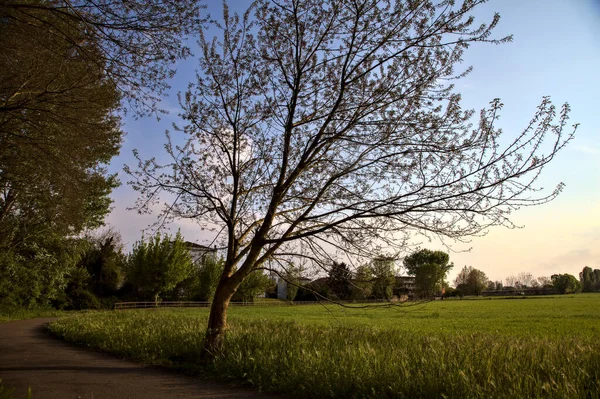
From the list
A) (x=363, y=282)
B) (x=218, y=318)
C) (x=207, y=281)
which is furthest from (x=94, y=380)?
(x=207, y=281)

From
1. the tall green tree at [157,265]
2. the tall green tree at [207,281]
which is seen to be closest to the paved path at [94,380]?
the tall green tree at [157,265]

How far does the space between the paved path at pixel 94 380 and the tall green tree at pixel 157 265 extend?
1268 inches

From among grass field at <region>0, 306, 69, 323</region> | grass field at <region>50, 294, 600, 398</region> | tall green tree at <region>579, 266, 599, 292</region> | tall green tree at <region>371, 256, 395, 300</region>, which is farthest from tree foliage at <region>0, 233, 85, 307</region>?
tall green tree at <region>579, 266, 599, 292</region>

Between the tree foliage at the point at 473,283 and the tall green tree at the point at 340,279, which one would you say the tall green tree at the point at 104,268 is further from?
the tree foliage at the point at 473,283

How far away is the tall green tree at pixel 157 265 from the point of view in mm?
→ 41500

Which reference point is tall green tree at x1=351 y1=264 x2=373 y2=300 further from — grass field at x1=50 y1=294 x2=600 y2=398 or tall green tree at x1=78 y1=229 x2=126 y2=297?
tall green tree at x1=78 y1=229 x2=126 y2=297

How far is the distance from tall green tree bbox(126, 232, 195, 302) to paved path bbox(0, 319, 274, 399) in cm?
3220

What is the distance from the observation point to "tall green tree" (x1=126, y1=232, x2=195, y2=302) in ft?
136

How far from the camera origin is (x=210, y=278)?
1996 inches

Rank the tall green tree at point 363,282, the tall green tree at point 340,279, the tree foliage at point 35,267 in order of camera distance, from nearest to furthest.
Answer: the tall green tree at point 363,282 < the tall green tree at point 340,279 < the tree foliage at point 35,267

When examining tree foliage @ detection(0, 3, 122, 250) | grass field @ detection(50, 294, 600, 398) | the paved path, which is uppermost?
tree foliage @ detection(0, 3, 122, 250)

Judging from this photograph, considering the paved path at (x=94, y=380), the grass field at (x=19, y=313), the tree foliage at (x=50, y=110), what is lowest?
the grass field at (x=19, y=313)

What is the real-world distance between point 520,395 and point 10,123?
9.84m

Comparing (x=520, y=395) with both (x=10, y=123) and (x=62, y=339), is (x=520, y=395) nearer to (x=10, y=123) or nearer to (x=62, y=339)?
(x=10, y=123)
